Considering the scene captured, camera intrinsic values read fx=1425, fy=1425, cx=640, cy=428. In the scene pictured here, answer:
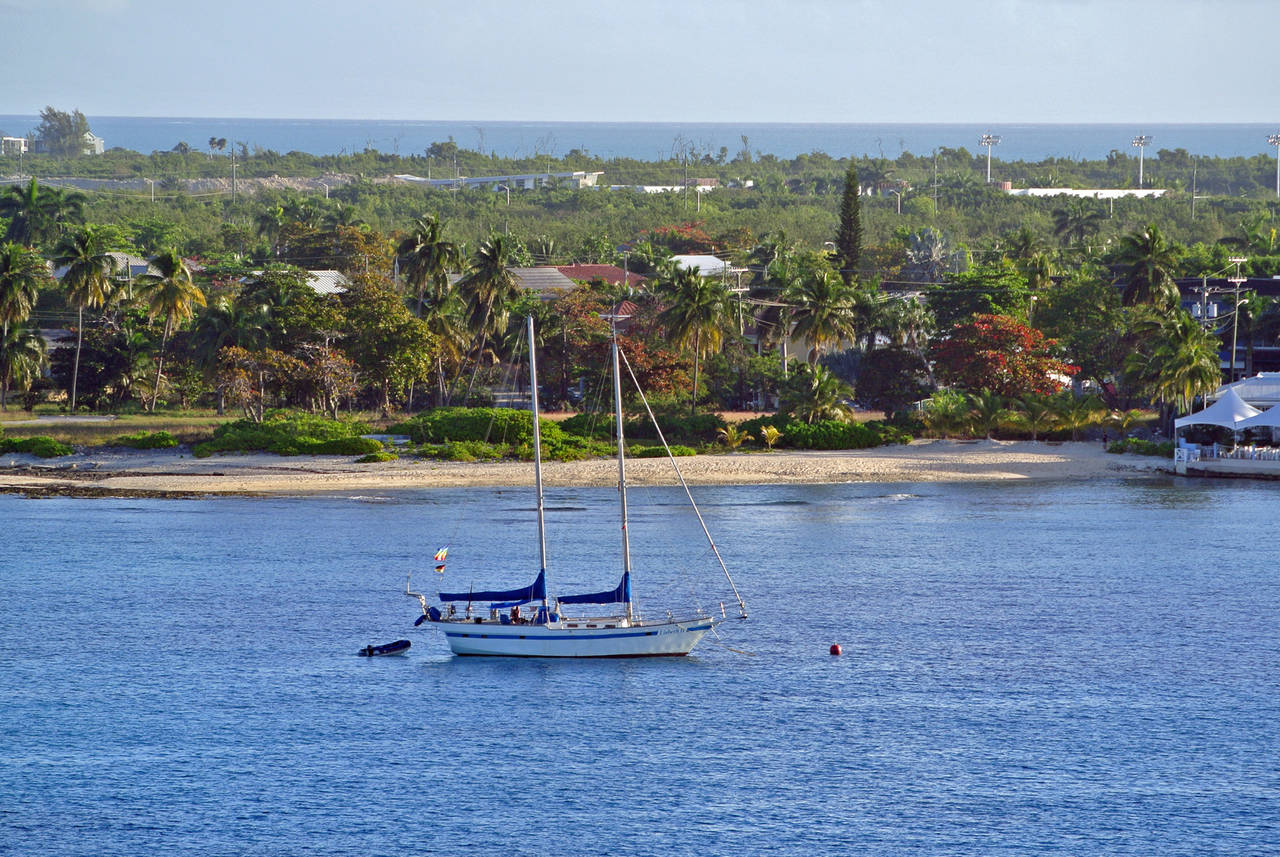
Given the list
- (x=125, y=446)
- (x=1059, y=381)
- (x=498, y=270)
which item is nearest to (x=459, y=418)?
(x=498, y=270)

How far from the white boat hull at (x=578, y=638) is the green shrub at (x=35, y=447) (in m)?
44.9

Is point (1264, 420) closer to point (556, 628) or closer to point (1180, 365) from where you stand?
point (1180, 365)

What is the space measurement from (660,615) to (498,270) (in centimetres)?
4298

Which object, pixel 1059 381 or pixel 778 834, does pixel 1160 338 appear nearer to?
pixel 1059 381

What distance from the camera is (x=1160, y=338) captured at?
7950 centimetres

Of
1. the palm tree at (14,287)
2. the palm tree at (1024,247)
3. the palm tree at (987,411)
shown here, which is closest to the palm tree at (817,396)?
the palm tree at (987,411)

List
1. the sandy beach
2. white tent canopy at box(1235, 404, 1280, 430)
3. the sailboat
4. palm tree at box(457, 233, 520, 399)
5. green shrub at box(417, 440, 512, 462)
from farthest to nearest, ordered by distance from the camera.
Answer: palm tree at box(457, 233, 520, 399) < green shrub at box(417, 440, 512, 462) < the sandy beach < white tent canopy at box(1235, 404, 1280, 430) < the sailboat

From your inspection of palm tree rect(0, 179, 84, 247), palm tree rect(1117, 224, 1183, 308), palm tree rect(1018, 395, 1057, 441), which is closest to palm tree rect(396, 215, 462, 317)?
palm tree rect(1018, 395, 1057, 441)

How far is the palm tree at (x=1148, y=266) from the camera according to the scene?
9006 cm

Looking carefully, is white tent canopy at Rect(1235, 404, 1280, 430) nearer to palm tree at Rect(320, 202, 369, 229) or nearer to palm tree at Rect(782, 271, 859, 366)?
palm tree at Rect(782, 271, 859, 366)

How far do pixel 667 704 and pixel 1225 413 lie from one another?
46.7 meters

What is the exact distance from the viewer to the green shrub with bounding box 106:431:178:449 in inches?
3238

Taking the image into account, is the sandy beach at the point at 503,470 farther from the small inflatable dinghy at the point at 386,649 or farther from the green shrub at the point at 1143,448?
the small inflatable dinghy at the point at 386,649

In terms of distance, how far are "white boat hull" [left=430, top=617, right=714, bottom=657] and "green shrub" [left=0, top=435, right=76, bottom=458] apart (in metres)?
44.9
